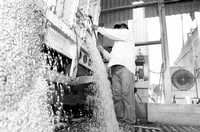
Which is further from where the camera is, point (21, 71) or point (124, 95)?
point (124, 95)

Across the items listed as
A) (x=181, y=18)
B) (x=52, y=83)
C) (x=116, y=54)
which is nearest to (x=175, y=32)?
(x=181, y=18)

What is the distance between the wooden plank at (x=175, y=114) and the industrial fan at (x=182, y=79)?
1.41 metres

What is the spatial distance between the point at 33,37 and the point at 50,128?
2.32ft

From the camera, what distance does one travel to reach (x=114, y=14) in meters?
6.38

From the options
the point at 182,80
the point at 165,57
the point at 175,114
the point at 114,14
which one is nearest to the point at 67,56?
the point at 175,114

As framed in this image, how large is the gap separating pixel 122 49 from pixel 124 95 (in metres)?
0.72

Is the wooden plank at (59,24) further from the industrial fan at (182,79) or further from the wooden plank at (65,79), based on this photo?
the industrial fan at (182,79)

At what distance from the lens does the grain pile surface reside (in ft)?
3.83

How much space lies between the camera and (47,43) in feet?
5.23

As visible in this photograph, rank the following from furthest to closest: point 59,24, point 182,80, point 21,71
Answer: point 182,80, point 59,24, point 21,71

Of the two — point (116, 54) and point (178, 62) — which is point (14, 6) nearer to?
point (116, 54)

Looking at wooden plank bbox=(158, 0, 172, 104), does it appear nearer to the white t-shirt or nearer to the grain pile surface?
the white t-shirt

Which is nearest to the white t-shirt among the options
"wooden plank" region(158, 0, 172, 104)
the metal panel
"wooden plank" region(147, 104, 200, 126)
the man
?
the man

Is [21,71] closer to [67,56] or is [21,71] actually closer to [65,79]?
[65,79]
